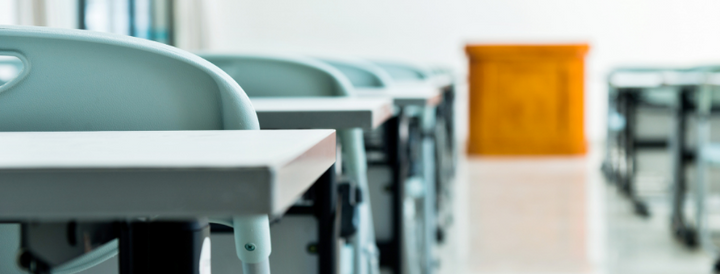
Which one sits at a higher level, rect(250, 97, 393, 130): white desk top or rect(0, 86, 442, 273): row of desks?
rect(250, 97, 393, 130): white desk top

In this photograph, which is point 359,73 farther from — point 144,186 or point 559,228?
point 144,186

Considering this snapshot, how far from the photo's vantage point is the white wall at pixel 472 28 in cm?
774

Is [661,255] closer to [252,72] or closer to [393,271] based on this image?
[393,271]

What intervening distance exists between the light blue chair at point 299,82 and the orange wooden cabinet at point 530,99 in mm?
4990

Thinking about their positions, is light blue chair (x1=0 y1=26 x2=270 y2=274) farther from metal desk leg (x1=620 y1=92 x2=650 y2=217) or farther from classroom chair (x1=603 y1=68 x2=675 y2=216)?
metal desk leg (x1=620 y1=92 x2=650 y2=217)

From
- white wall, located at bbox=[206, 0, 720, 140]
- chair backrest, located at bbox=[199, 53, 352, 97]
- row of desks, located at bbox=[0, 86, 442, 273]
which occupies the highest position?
white wall, located at bbox=[206, 0, 720, 140]

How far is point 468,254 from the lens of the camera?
9.81 feet

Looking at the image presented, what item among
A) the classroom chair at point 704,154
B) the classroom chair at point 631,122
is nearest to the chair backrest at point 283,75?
the classroom chair at point 704,154

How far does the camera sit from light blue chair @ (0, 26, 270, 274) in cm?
63

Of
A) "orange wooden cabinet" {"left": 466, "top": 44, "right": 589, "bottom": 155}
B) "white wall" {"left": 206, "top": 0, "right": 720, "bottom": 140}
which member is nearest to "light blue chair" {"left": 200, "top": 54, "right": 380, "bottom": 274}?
"orange wooden cabinet" {"left": 466, "top": 44, "right": 589, "bottom": 155}

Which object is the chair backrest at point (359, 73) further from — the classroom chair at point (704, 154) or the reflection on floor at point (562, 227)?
the classroom chair at point (704, 154)

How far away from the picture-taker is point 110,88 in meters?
0.66

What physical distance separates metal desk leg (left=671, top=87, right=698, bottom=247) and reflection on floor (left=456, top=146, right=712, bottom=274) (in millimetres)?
57

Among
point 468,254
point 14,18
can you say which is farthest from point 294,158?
point 14,18
